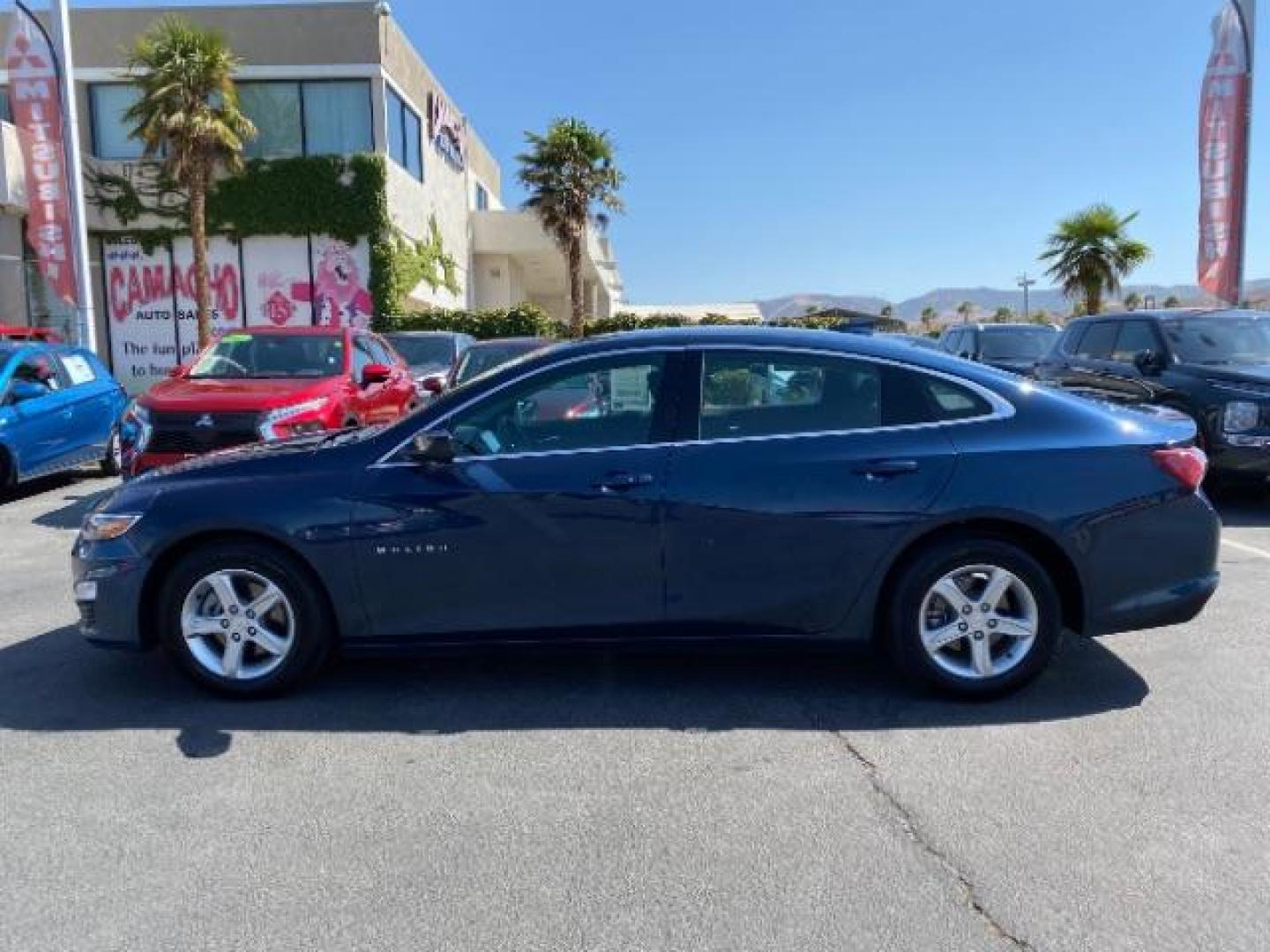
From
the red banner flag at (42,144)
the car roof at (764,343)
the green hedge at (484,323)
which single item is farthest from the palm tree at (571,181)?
the car roof at (764,343)

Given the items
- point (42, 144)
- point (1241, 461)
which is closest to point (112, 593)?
point (1241, 461)

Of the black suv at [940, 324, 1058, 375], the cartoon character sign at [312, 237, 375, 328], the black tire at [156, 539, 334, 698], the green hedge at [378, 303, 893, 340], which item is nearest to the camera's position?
the black tire at [156, 539, 334, 698]

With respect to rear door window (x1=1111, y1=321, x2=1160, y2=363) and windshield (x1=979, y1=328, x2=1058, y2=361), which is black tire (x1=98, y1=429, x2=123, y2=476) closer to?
rear door window (x1=1111, y1=321, x2=1160, y2=363)

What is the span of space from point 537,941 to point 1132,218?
31.7 metres

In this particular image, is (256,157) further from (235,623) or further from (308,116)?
(235,623)

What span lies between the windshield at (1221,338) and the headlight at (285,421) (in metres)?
7.57

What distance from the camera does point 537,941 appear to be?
8.84ft

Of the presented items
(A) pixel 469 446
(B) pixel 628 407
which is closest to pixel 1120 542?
(B) pixel 628 407

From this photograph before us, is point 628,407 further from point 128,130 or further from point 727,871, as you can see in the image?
point 128,130

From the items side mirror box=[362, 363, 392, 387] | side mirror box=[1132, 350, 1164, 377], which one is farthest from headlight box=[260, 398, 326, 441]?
side mirror box=[1132, 350, 1164, 377]

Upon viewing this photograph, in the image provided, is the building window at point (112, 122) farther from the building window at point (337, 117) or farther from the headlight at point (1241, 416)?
the headlight at point (1241, 416)

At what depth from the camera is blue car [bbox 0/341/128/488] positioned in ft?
32.7

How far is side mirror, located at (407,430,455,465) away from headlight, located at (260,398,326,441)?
396 centimetres

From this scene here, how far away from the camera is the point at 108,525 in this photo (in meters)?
4.39
